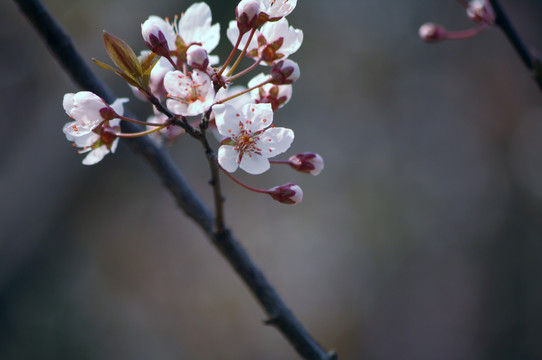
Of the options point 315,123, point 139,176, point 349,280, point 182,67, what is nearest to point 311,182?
point 315,123

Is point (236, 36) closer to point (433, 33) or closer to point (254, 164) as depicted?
point (254, 164)

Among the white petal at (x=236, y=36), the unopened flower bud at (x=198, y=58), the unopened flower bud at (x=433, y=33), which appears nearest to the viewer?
the unopened flower bud at (x=198, y=58)

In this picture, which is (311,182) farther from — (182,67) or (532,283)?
(182,67)

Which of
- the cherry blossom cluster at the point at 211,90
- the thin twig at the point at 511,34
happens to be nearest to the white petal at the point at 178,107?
the cherry blossom cluster at the point at 211,90

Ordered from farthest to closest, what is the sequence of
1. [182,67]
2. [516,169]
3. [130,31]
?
[516,169] → [130,31] → [182,67]

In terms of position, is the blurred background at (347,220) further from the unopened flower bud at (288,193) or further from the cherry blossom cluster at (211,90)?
the unopened flower bud at (288,193)

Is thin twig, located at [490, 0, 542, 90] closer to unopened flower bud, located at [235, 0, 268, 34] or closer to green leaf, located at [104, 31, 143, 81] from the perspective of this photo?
unopened flower bud, located at [235, 0, 268, 34]
